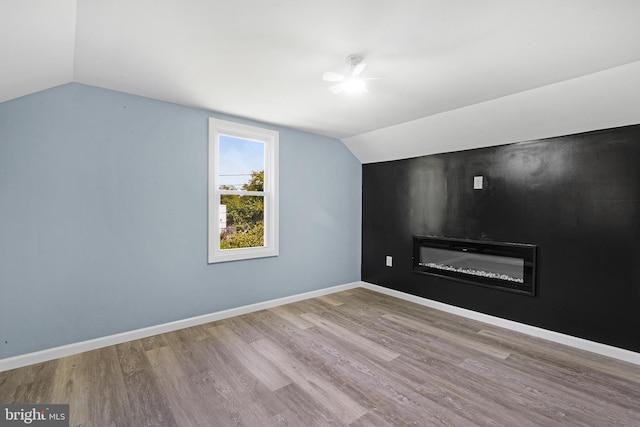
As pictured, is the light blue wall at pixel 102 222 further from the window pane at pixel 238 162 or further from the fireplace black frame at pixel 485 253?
the fireplace black frame at pixel 485 253

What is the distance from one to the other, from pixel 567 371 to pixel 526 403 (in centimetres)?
70

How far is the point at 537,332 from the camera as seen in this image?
9.57 ft

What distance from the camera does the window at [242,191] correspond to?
10.7ft

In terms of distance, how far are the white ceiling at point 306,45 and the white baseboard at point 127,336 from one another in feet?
6.70

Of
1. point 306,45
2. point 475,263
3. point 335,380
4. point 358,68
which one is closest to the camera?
point 306,45

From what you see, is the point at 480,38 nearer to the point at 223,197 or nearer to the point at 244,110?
the point at 244,110

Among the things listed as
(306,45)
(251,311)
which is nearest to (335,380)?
(251,311)

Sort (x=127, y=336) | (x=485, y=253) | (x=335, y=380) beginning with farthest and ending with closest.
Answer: (x=485, y=253), (x=127, y=336), (x=335, y=380)

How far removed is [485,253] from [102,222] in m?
4.02

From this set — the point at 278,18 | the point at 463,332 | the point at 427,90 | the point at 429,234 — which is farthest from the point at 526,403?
the point at 278,18

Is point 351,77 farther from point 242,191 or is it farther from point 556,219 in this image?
point 556,219

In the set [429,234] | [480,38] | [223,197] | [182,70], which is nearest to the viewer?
[480,38]

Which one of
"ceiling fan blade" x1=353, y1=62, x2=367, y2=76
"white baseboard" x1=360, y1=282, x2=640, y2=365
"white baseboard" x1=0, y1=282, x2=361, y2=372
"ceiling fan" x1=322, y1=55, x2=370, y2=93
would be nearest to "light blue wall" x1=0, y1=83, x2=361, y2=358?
"white baseboard" x1=0, y1=282, x2=361, y2=372

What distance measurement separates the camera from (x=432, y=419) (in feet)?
5.81
